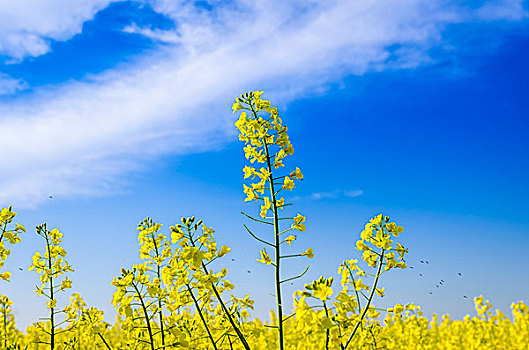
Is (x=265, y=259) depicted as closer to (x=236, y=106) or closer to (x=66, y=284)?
(x=236, y=106)

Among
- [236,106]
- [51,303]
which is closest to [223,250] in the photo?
[236,106]

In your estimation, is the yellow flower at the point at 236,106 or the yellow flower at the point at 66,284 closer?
the yellow flower at the point at 236,106

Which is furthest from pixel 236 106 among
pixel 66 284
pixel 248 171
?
pixel 66 284

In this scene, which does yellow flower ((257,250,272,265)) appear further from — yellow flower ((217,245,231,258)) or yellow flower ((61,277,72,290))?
yellow flower ((61,277,72,290))

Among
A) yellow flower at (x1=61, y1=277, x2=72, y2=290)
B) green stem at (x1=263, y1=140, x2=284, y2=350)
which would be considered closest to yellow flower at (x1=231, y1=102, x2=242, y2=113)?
green stem at (x1=263, y1=140, x2=284, y2=350)

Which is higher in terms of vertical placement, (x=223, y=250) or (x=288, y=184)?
(x=288, y=184)

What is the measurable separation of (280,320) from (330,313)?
0.42m

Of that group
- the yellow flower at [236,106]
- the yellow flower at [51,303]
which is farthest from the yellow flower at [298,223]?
the yellow flower at [51,303]

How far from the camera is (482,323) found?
11.8 meters

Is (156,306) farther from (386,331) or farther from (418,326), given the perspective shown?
(418,326)

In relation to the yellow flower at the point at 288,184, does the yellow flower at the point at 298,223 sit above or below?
below

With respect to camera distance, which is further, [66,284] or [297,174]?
[66,284]

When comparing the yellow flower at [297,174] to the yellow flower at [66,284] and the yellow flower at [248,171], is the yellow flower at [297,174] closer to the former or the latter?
the yellow flower at [248,171]

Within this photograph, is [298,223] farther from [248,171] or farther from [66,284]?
[66,284]
